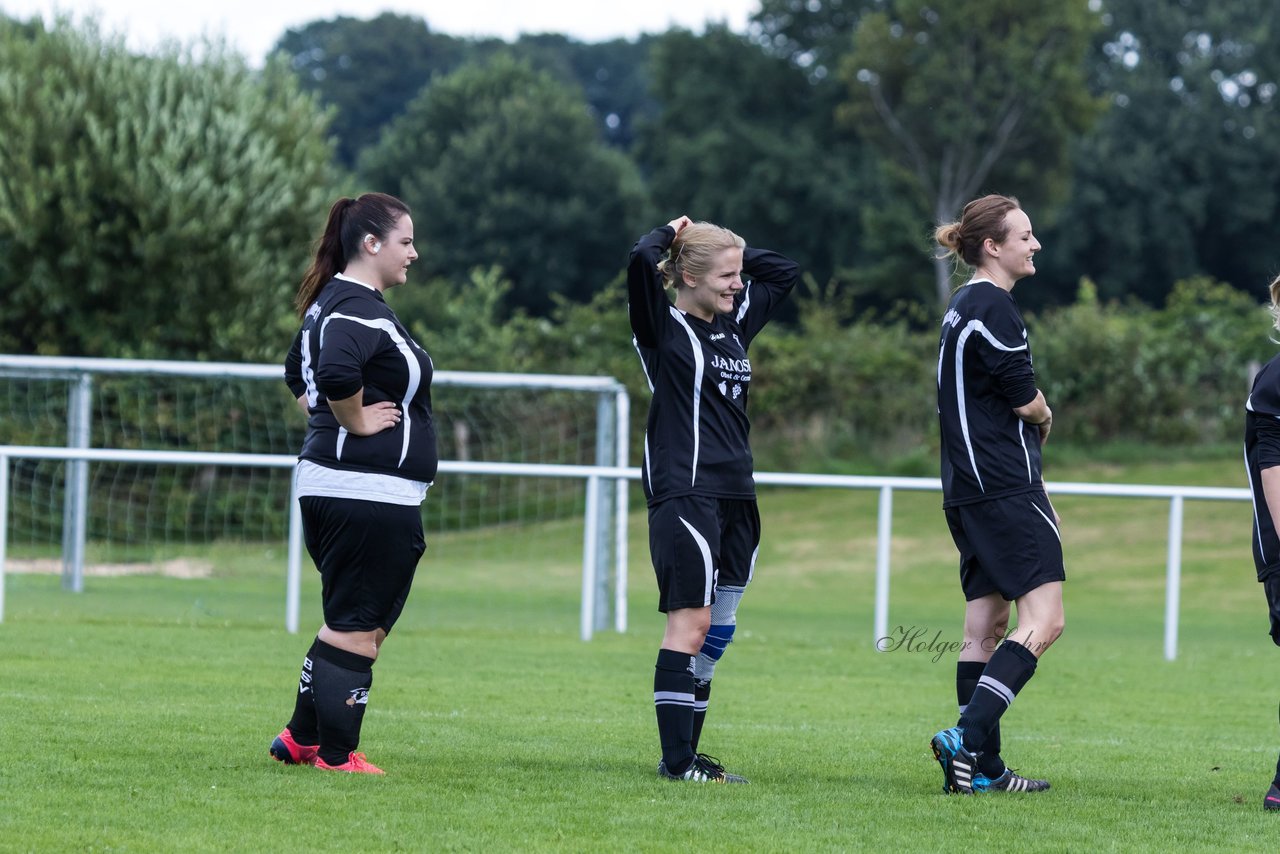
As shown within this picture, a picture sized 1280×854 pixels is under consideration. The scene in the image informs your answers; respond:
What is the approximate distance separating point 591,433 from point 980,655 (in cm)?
1238

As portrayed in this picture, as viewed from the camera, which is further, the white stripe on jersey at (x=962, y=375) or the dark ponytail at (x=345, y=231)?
the dark ponytail at (x=345, y=231)

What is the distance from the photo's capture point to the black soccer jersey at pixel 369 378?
5082 millimetres

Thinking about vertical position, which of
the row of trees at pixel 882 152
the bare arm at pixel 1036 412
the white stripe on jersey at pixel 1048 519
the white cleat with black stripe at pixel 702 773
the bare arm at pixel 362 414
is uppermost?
the row of trees at pixel 882 152

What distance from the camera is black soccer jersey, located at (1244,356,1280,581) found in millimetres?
4961

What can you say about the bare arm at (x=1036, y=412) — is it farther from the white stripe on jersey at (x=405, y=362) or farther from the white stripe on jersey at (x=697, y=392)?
the white stripe on jersey at (x=405, y=362)

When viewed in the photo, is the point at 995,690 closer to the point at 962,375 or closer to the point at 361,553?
the point at 962,375

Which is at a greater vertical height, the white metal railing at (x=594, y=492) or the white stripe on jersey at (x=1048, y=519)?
the white stripe on jersey at (x=1048, y=519)

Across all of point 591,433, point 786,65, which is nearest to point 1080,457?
point 591,433

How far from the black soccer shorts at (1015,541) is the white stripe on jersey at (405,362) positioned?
1858 mm

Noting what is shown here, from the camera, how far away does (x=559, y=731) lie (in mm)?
6512

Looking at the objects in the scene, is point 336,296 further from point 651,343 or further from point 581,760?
point 581,760

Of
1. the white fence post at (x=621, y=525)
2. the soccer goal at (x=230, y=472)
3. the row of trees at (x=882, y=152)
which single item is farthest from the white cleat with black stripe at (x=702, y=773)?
the row of trees at (x=882, y=152)

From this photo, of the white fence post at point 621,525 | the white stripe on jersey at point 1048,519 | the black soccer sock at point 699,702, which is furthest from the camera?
the white fence post at point 621,525

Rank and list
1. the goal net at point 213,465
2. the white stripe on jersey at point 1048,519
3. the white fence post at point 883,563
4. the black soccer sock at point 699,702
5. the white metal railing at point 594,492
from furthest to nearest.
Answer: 1. the goal net at point 213,465
2. the white fence post at point 883,563
3. the white metal railing at point 594,492
4. the black soccer sock at point 699,702
5. the white stripe on jersey at point 1048,519
